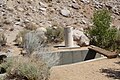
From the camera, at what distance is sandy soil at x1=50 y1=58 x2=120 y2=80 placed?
9.69 meters

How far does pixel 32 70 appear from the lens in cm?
873

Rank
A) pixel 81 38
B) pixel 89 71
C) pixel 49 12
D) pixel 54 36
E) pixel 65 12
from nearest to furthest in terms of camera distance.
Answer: pixel 89 71, pixel 81 38, pixel 54 36, pixel 49 12, pixel 65 12

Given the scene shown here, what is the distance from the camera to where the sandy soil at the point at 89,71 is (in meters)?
9.69

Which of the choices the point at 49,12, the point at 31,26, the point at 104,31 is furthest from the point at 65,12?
the point at 104,31

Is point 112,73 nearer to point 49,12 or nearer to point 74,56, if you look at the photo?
point 74,56

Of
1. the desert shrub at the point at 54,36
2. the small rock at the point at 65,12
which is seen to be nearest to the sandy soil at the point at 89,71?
the desert shrub at the point at 54,36

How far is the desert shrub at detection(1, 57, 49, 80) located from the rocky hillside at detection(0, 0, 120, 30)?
1355cm

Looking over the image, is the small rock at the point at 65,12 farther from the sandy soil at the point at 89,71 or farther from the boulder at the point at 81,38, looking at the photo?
the sandy soil at the point at 89,71

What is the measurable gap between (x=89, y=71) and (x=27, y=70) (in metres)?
2.61

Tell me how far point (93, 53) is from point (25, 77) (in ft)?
19.3

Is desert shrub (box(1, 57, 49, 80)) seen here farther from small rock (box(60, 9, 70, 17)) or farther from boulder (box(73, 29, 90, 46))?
small rock (box(60, 9, 70, 17))

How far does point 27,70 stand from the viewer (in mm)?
8758

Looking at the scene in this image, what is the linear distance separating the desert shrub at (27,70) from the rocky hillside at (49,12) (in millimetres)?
13549

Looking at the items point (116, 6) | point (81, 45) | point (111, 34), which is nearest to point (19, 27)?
point (81, 45)
